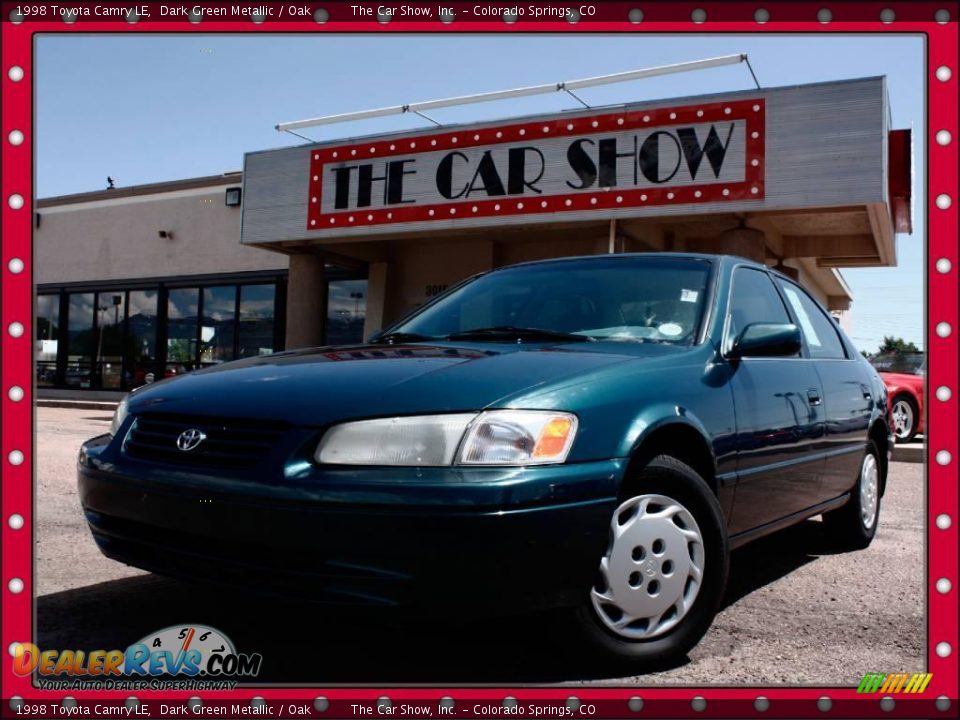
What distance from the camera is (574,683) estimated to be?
2.41 metres

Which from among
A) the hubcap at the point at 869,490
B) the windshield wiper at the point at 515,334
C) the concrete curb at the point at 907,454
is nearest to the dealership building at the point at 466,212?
the concrete curb at the point at 907,454

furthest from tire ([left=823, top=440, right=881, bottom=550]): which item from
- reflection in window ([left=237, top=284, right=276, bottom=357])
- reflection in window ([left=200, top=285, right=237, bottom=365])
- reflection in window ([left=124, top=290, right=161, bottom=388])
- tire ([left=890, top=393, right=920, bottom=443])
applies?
reflection in window ([left=124, top=290, right=161, bottom=388])

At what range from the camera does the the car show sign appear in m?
10.7

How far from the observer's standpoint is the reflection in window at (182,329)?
1895 centimetres

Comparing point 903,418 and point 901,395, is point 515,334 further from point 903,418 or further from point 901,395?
point 903,418

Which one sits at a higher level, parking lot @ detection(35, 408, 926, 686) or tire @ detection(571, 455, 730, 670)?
tire @ detection(571, 455, 730, 670)

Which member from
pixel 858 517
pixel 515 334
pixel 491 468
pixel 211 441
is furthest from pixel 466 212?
pixel 491 468

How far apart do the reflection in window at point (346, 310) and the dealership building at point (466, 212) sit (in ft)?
0.11

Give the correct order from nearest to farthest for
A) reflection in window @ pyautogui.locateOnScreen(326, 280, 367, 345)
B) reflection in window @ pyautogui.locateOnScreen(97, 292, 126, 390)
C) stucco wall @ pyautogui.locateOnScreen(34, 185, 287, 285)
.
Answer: reflection in window @ pyautogui.locateOnScreen(326, 280, 367, 345) < stucco wall @ pyautogui.locateOnScreen(34, 185, 287, 285) < reflection in window @ pyautogui.locateOnScreen(97, 292, 126, 390)

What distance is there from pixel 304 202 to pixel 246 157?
1.51 metres

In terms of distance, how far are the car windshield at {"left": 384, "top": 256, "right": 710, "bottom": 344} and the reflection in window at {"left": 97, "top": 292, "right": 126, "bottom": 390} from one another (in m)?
18.4

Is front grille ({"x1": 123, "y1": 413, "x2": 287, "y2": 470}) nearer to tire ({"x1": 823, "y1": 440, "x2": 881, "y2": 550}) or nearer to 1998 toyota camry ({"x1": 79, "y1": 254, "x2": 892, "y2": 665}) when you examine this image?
1998 toyota camry ({"x1": 79, "y1": 254, "x2": 892, "y2": 665})
